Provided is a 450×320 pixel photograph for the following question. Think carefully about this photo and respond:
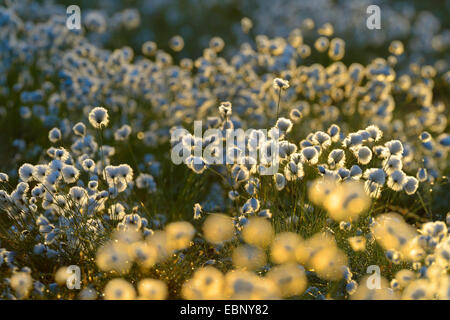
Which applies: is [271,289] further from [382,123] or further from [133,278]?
[382,123]

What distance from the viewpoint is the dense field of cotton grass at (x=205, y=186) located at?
2459mm

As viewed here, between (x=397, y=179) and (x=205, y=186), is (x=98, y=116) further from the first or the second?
→ (x=397, y=179)

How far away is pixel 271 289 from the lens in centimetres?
209

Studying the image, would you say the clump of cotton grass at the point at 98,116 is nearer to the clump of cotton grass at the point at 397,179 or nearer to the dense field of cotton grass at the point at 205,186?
the dense field of cotton grass at the point at 205,186

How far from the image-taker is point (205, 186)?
4422 mm

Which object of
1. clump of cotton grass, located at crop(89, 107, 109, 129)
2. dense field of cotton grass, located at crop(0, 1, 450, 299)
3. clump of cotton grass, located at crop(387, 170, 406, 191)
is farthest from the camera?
clump of cotton grass, located at crop(89, 107, 109, 129)

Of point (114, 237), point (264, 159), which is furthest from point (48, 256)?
point (264, 159)

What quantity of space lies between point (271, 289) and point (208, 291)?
27cm

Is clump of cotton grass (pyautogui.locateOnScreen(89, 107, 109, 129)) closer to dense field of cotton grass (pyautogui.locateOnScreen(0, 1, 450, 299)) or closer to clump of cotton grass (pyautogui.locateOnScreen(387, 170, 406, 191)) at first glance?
dense field of cotton grass (pyautogui.locateOnScreen(0, 1, 450, 299))

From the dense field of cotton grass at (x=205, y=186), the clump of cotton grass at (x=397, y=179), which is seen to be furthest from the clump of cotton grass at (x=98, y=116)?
the clump of cotton grass at (x=397, y=179)

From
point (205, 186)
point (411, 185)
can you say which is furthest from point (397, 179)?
point (205, 186)

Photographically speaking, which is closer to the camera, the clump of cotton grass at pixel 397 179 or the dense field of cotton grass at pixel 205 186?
the dense field of cotton grass at pixel 205 186

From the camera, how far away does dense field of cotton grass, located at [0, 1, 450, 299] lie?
2.46 metres

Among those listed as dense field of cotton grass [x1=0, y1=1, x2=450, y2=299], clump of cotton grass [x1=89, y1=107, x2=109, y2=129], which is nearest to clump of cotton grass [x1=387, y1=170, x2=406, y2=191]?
dense field of cotton grass [x1=0, y1=1, x2=450, y2=299]
